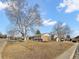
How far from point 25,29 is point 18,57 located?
53500mm

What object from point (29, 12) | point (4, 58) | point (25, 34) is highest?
point (29, 12)

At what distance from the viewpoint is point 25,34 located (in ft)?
239

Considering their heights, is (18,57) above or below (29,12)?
below

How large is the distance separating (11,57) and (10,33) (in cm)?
6137

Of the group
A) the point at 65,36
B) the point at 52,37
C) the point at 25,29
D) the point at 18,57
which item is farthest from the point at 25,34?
the point at 65,36

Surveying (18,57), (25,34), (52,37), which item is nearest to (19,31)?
(25,34)

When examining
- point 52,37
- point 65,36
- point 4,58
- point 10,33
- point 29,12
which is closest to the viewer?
point 4,58

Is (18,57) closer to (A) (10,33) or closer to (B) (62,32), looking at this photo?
(A) (10,33)

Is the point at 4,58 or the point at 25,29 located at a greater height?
the point at 25,29

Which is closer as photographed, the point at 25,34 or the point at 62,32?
the point at 25,34

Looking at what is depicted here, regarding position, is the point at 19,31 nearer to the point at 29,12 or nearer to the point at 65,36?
the point at 29,12

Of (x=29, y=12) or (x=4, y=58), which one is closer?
(x=4, y=58)

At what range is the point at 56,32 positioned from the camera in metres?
158

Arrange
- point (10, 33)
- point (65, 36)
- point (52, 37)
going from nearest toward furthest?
1. point (10, 33)
2. point (52, 37)
3. point (65, 36)
